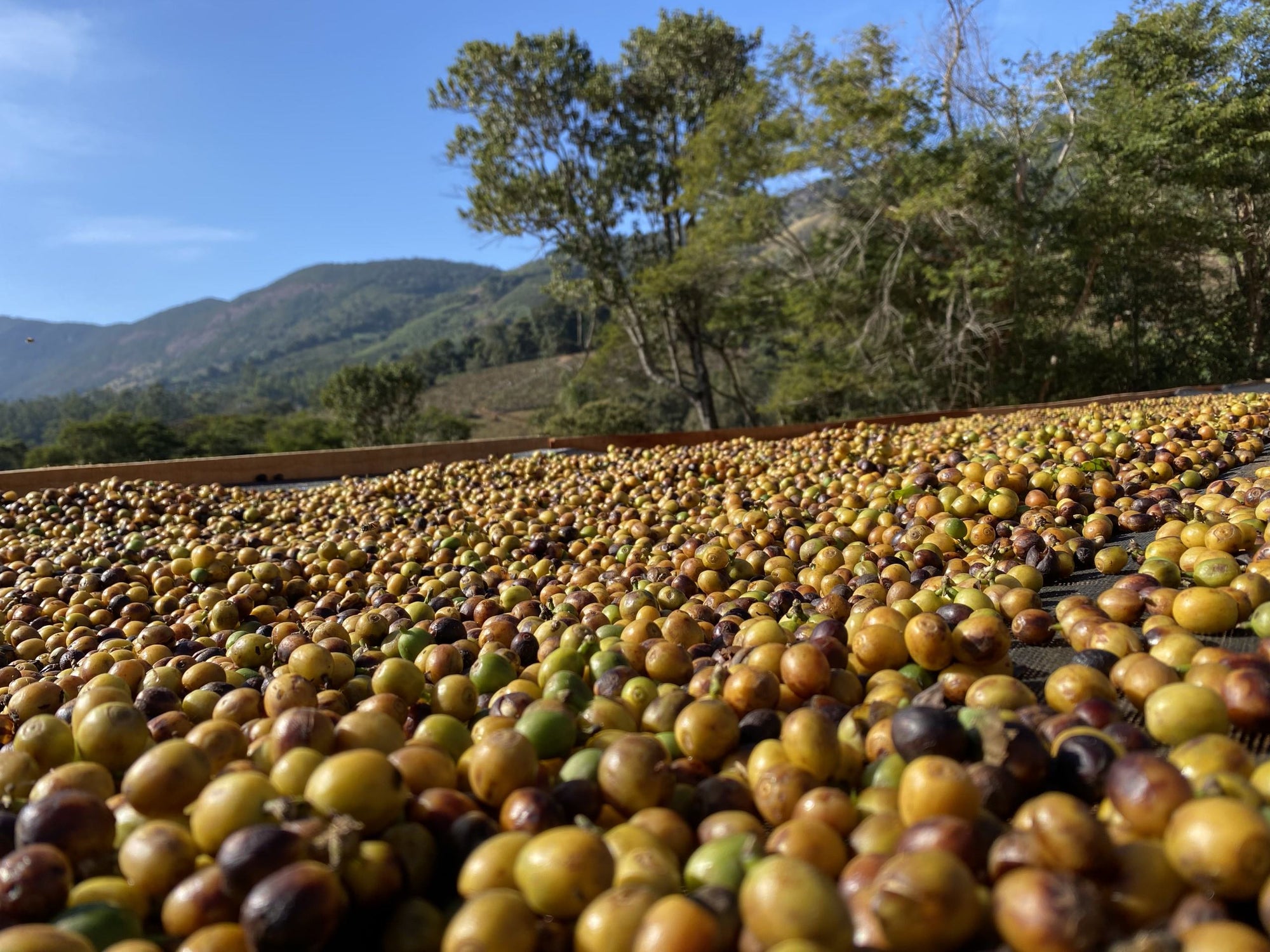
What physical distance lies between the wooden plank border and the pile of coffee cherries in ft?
19.6

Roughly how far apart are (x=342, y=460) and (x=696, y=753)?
9.87 m

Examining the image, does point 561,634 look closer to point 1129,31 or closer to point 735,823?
point 735,823

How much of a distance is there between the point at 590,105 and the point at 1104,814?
101 feet

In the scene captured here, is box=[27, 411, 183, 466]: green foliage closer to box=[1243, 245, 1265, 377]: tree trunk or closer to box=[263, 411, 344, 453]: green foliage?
box=[263, 411, 344, 453]: green foliage

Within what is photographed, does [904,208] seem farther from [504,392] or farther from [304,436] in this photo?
[504,392]

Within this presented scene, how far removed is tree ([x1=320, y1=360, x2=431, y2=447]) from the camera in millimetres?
38125

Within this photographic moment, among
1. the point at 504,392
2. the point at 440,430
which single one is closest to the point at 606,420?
the point at 440,430

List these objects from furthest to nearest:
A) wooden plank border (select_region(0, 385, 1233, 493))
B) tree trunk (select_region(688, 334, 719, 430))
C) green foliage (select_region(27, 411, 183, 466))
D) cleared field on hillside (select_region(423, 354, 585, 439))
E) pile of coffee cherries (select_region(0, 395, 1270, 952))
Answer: cleared field on hillside (select_region(423, 354, 585, 439)) → green foliage (select_region(27, 411, 183, 466)) → tree trunk (select_region(688, 334, 719, 430)) → wooden plank border (select_region(0, 385, 1233, 493)) → pile of coffee cherries (select_region(0, 395, 1270, 952))

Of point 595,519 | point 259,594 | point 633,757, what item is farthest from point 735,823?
point 595,519

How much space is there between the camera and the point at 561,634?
3123 millimetres

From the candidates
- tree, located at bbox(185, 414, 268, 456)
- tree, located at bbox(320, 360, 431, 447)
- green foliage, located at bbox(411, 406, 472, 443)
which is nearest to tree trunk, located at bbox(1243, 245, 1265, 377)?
green foliage, located at bbox(411, 406, 472, 443)

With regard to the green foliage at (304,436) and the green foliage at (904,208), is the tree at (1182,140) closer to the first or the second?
the green foliage at (904,208)

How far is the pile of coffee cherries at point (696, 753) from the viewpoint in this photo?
133 cm

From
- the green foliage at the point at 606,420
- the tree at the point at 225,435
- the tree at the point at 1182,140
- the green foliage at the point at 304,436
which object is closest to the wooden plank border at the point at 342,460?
the tree at the point at 1182,140
